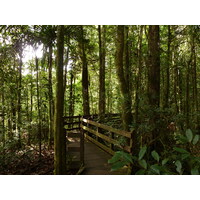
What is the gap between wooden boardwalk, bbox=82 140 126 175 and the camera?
3.99m

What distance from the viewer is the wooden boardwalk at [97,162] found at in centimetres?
399

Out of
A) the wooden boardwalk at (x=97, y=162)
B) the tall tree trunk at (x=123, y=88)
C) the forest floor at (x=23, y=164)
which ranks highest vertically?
the tall tree trunk at (x=123, y=88)

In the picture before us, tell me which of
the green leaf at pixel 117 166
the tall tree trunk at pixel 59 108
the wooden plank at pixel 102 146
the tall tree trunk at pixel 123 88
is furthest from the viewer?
the wooden plank at pixel 102 146

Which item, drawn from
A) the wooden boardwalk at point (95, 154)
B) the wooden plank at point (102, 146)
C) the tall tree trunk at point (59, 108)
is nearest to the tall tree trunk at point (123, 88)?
the wooden boardwalk at point (95, 154)

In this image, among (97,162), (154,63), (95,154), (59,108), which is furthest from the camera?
(95,154)

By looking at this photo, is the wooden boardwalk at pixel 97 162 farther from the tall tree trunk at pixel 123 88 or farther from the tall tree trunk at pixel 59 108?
the tall tree trunk at pixel 123 88

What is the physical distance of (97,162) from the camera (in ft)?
15.3

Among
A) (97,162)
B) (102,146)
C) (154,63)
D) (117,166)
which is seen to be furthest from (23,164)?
(117,166)

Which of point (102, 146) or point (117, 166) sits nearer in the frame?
point (117, 166)

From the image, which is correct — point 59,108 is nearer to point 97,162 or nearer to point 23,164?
point 97,162
